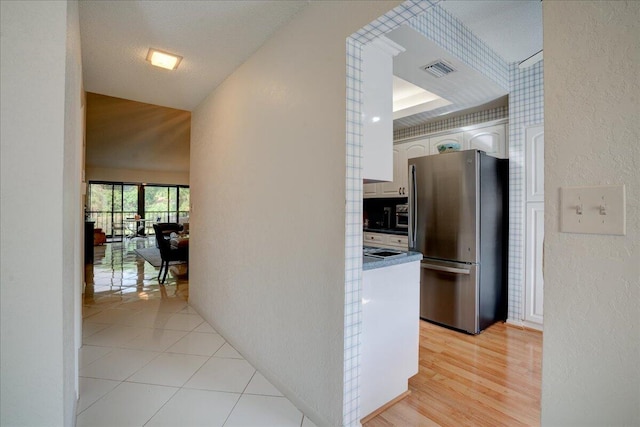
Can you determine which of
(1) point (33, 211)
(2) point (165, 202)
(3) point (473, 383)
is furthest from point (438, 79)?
(2) point (165, 202)

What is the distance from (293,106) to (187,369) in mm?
2014

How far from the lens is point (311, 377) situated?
1636 millimetres

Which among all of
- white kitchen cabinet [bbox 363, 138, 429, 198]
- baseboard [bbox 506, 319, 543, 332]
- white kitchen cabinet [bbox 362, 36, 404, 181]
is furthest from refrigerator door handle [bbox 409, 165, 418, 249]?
white kitchen cabinet [bbox 362, 36, 404, 181]

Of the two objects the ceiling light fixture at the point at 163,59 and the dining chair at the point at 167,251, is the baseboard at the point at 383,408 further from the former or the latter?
the dining chair at the point at 167,251

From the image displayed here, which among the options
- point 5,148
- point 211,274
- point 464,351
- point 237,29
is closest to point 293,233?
point 5,148

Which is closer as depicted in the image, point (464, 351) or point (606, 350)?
point (606, 350)

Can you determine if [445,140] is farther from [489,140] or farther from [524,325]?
[524,325]

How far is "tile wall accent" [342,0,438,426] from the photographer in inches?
56.8

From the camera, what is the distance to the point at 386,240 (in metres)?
3.77

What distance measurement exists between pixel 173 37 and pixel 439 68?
6.68 feet

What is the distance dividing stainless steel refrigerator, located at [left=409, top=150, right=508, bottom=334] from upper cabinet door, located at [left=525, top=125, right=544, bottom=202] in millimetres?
230

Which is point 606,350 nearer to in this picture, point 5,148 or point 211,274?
point 5,148

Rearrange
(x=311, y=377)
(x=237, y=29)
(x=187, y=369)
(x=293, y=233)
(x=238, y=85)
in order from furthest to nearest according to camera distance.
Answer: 1. (x=238, y=85)
2. (x=187, y=369)
3. (x=237, y=29)
4. (x=293, y=233)
5. (x=311, y=377)

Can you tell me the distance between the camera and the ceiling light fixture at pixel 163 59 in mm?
2178
